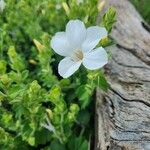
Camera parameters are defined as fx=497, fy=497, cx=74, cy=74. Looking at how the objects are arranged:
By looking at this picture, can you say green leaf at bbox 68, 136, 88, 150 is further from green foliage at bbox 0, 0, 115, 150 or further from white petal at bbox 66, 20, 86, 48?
white petal at bbox 66, 20, 86, 48

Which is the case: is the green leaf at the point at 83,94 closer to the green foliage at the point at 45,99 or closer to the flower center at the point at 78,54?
the green foliage at the point at 45,99

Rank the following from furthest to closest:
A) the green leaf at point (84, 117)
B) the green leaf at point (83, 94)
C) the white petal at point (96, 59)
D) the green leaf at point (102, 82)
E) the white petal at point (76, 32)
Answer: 1. the green leaf at point (84, 117)
2. the green leaf at point (83, 94)
3. the green leaf at point (102, 82)
4. the white petal at point (76, 32)
5. the white petal at point (96, 59)

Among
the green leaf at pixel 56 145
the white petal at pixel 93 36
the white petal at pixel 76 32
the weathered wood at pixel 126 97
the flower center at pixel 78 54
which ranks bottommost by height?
the green leaf at pixel 56 145

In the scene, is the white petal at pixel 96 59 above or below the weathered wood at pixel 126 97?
above

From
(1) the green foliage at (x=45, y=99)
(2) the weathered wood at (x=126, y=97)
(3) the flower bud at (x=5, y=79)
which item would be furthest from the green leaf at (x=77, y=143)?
(3) the flower bud at (x=5, y=79)

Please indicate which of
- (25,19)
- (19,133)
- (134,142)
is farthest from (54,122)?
(25,19)

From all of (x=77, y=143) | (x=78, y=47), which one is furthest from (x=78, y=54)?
(x=77, y=143)
